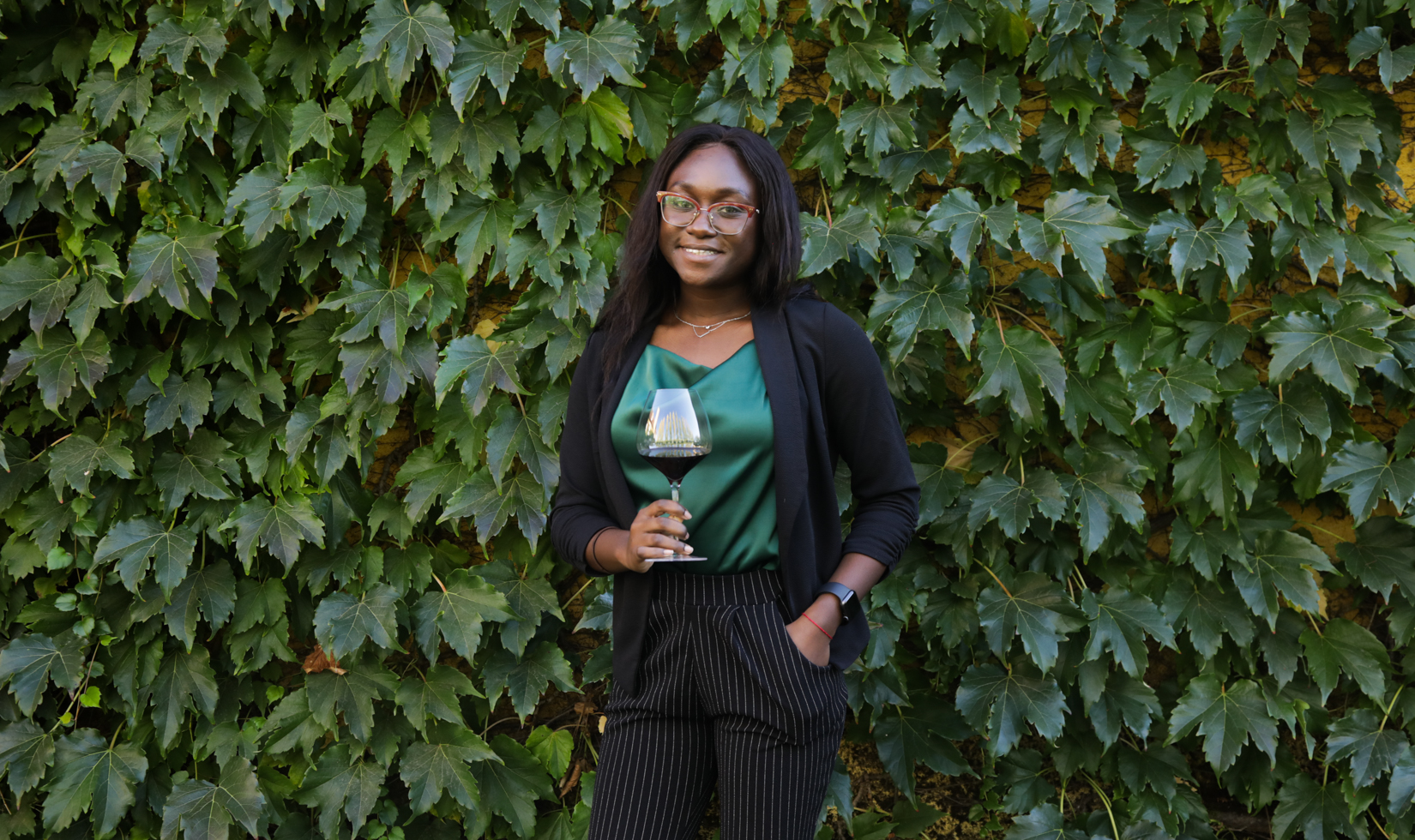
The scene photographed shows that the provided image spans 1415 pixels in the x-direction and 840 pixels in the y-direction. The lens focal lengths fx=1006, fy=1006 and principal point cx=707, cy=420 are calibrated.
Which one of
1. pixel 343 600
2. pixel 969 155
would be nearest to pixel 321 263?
pixel 343 600

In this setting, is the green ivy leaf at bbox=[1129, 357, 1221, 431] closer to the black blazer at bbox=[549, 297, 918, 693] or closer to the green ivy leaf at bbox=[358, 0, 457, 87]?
the black blazer at bbox=[549, 297, 918, 693]

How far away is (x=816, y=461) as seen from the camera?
1.37 meters

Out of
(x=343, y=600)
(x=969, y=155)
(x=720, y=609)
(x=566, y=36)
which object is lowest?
(x=343, y=600)

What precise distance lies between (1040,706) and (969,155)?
119 cm

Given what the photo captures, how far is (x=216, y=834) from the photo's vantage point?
7.33 ft

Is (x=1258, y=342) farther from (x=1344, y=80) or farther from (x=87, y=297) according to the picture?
(x=87, y=297)

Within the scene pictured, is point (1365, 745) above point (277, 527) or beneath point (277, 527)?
beneath

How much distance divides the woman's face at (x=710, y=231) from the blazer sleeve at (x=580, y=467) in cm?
21

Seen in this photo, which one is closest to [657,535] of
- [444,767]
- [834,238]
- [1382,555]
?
[834,238]

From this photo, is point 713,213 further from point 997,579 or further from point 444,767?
point 444,767

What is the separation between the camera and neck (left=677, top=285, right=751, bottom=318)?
1.42 m

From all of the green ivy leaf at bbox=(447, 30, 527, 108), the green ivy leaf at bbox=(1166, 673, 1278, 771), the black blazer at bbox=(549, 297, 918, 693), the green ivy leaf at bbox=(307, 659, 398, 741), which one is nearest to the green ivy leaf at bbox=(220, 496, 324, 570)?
the green ivy leaf at bbox=(307, 659, 398, 741)

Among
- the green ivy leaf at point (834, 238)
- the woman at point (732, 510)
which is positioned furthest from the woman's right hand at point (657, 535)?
the green ivy leaf at point (834, 238)

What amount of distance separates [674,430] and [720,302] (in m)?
0.27
